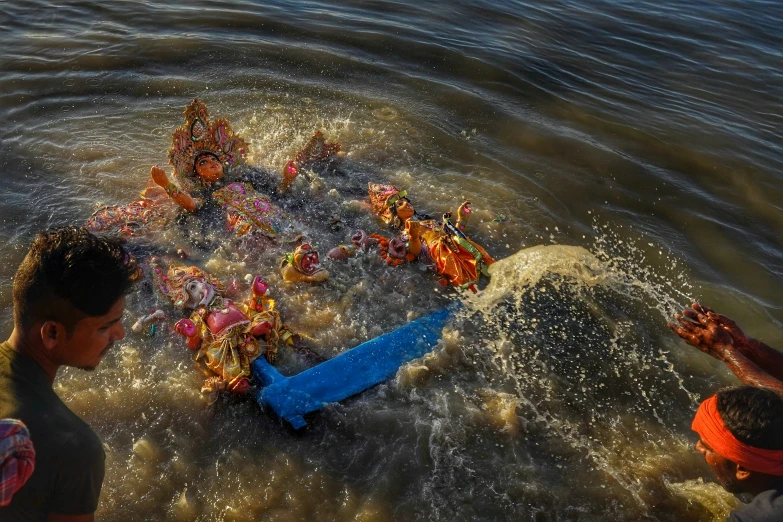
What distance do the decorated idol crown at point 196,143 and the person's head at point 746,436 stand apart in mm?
5313

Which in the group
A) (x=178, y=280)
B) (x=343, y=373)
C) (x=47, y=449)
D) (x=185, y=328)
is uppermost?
(x=47, y=449)

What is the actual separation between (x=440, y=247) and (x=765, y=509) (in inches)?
127

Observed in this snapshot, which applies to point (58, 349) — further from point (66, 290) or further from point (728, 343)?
point (728, 343)

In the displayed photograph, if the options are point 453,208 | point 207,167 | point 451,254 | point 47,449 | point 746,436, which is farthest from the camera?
point 453,208

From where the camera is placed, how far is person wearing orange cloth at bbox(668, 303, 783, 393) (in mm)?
3336

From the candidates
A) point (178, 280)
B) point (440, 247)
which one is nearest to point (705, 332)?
point (440, 247)

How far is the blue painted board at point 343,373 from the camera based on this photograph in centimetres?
384

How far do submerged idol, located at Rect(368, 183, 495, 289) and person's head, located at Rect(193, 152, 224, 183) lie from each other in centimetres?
202

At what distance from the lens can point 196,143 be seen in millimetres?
A: 5832

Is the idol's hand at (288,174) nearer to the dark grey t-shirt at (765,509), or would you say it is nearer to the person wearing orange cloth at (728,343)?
the person wearing orange cloth at (728,343)

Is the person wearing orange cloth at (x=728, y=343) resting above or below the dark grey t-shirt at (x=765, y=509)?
above

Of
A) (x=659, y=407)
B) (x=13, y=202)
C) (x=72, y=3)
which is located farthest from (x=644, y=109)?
(x=72, y=3)

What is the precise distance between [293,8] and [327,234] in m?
7.09

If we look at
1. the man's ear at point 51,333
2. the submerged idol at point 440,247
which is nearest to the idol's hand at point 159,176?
the submerged idol at point 440,247
